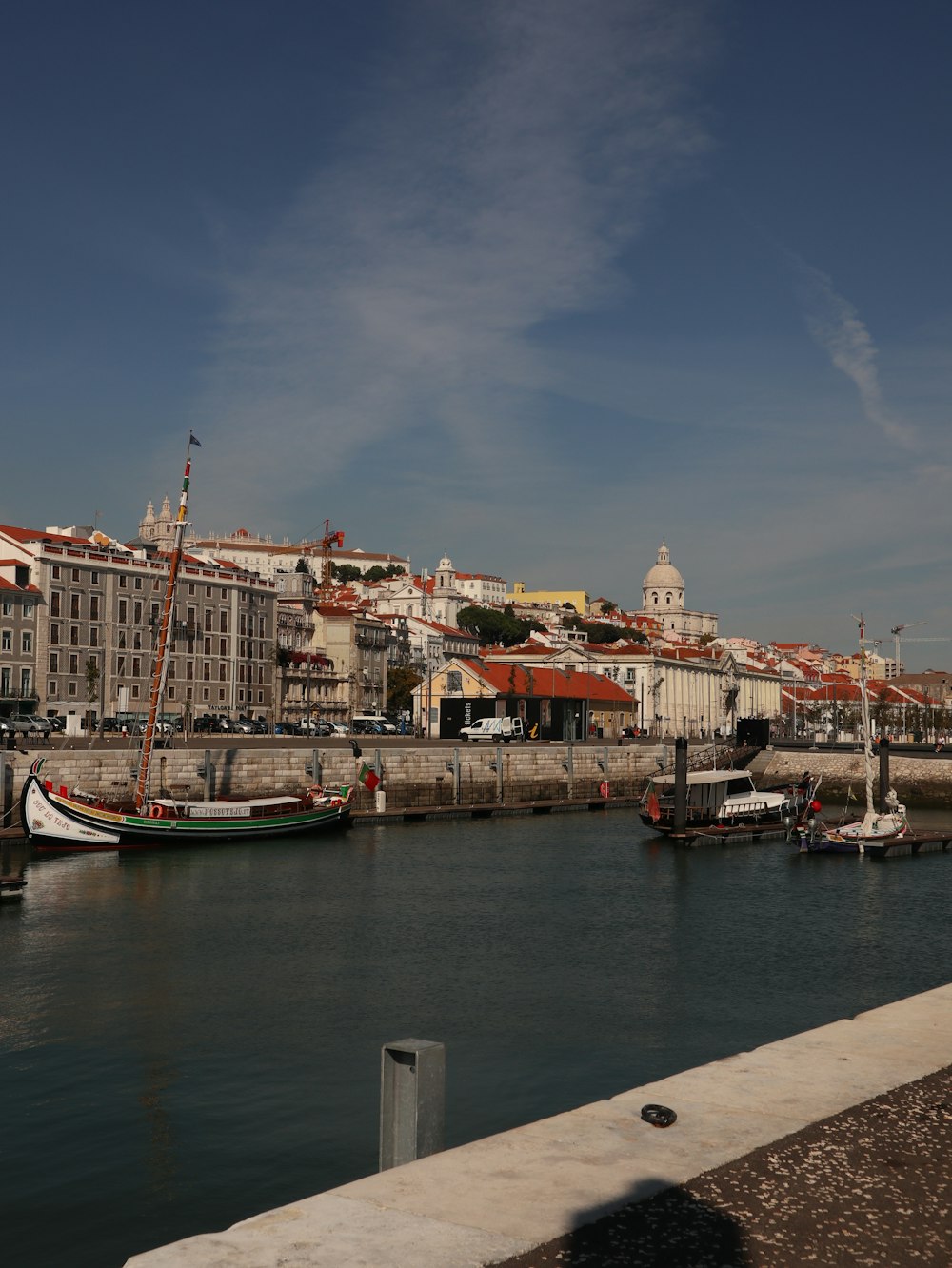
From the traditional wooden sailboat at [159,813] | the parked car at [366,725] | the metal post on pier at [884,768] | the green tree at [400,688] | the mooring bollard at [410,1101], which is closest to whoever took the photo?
the mooring bollard at [410,1101]

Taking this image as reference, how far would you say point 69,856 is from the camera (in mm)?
48094

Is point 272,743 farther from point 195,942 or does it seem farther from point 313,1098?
point 313,1098

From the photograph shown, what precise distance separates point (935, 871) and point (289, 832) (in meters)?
27.8

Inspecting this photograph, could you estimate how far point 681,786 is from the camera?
199 feet

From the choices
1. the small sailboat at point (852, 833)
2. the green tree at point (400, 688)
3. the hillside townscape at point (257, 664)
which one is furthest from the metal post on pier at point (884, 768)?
the green tree at point (400, 688)

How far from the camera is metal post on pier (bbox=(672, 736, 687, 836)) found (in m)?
59.5

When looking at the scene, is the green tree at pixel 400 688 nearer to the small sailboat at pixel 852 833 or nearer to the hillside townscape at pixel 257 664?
the hillside townscape at pixel 257 664

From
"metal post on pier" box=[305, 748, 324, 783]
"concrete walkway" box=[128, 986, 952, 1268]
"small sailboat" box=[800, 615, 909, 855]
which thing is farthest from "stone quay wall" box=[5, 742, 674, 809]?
"concrete walkway" box=[128, 986, 952, 1268]

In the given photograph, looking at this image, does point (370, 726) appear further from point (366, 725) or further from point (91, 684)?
point (91, 684)

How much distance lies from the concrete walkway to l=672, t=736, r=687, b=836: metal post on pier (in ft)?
158

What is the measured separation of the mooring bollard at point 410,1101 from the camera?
933 centimetres

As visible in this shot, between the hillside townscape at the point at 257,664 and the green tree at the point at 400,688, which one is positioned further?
the green tree at the point at 400,688

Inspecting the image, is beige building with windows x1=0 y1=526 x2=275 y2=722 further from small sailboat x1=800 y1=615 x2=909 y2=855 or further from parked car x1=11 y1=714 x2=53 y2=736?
small sailboat x1=800 y1=615 x2=909 y2=855

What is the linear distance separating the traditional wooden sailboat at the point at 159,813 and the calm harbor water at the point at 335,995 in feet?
5.82
